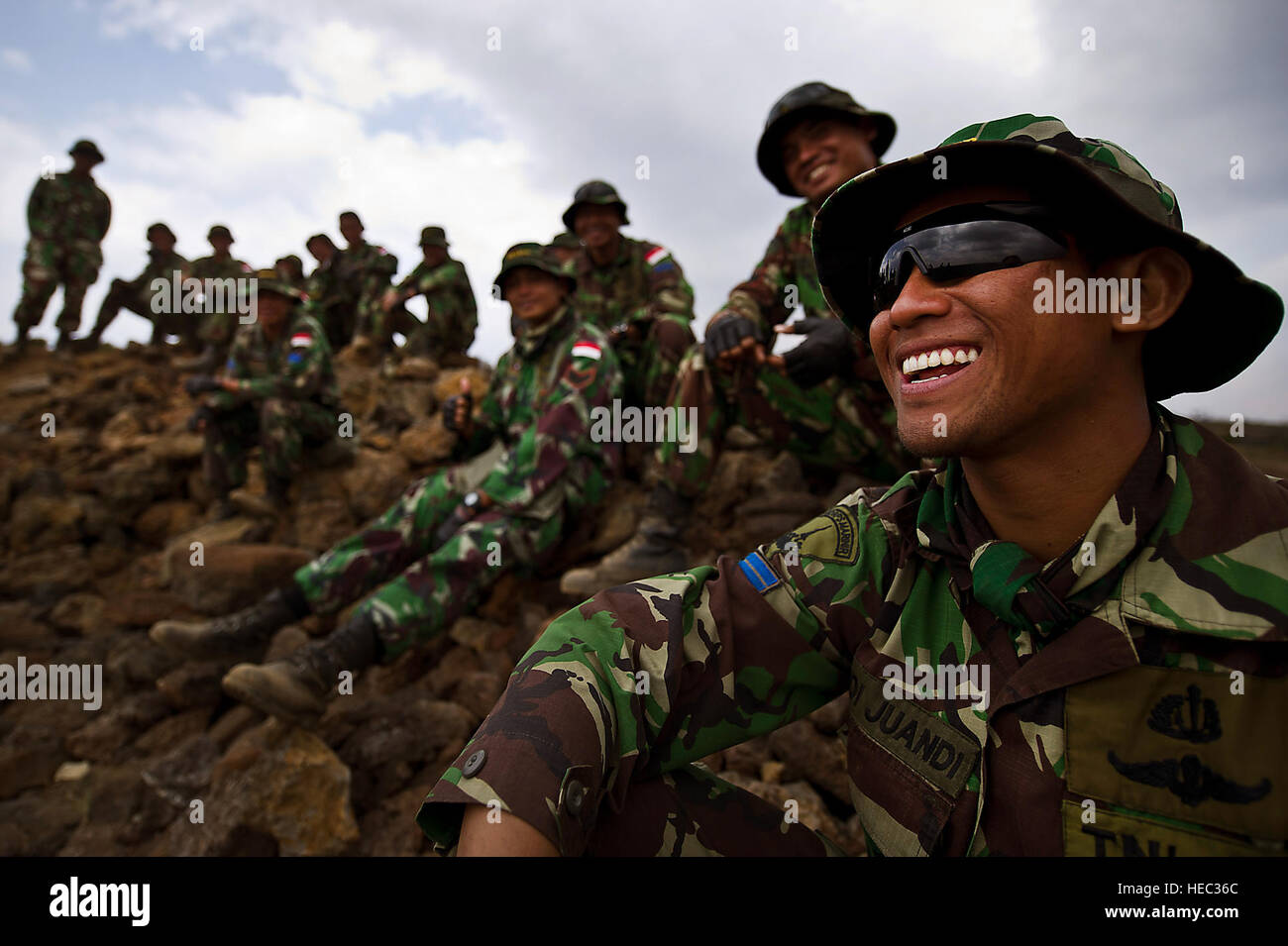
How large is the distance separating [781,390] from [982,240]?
2.18m

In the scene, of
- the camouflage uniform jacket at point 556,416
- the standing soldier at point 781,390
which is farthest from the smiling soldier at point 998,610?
the camouflage uniform jacket at point 556,416

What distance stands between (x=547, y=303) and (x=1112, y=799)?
4197 millimetres

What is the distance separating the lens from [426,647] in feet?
13.5

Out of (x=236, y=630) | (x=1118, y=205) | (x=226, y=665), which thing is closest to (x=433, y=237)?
(x=226, y=665)

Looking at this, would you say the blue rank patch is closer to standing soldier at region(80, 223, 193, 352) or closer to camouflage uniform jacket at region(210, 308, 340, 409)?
camouflage uniform jacket at region(210, 308, 340, 409)

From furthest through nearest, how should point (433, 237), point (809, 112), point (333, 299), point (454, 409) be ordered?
point (333, 299) < point (433, 237) < point (454, 409) < point (809, 112)

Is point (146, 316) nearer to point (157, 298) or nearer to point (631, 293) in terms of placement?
point (157, 298)

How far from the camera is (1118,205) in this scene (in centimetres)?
113

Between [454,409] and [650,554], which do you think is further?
[454,409]

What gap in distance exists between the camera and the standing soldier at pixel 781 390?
3264 millimetres

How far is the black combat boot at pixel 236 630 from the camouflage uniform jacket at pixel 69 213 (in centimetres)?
1065

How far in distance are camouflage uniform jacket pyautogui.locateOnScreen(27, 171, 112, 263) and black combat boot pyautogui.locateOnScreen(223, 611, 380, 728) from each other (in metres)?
11.6

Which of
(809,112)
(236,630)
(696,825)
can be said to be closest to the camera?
(696,825)
